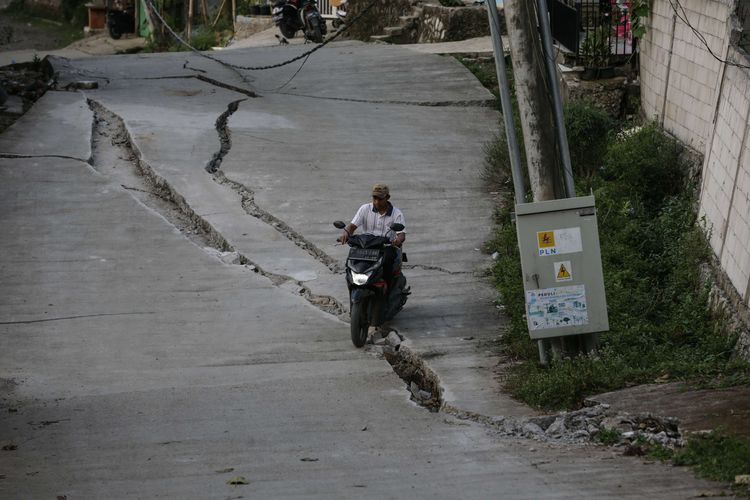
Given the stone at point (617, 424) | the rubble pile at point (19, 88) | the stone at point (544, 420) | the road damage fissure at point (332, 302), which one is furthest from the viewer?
the rubble pile at point (19, 88)

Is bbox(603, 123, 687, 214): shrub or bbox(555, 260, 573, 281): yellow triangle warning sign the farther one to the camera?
bbox(603, 123, 687, 214): shrub

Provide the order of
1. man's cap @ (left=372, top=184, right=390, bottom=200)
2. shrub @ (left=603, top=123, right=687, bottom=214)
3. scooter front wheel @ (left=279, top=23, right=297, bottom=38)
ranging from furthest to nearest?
scooter front wheel @ (left=279, top=23, right=297, bottom=38) < shrub @ (left=603, top=123, right=687, bottom=214) < man's cap @ (left=372, top=184, right=390, bottom=200)

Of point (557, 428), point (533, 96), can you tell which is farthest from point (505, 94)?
point (557, 428)

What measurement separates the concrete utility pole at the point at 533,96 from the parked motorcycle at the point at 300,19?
17067mm

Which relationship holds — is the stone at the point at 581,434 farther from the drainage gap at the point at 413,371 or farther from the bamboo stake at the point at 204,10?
the bamboo stake at the point at 204,10

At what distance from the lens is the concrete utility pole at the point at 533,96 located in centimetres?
857

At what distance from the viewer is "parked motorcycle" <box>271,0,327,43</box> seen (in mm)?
25359

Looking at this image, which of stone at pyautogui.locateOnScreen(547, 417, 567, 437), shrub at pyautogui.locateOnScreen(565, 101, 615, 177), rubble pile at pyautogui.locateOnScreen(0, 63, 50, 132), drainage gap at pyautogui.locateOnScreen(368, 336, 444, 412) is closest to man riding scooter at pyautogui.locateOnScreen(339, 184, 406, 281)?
drainage gap at pyautogui.locateOnScreen(368, 336, 444, 412)

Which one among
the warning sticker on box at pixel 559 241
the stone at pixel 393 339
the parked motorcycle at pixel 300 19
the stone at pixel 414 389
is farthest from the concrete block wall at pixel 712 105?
the parked motorcycle at pixel 300 19

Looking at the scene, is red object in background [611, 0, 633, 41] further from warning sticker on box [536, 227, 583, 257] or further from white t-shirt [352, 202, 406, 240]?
warning sticker on box [536, 227, 583, 257]

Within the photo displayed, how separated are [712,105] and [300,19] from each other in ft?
51.3

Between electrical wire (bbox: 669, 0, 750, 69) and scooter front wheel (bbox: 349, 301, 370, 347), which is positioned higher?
electrical wire (bbox: 669, 0, 750, 69)

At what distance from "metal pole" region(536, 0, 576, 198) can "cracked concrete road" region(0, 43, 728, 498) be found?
1777mm

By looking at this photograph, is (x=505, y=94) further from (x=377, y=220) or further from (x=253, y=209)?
(x=253, y=209)
